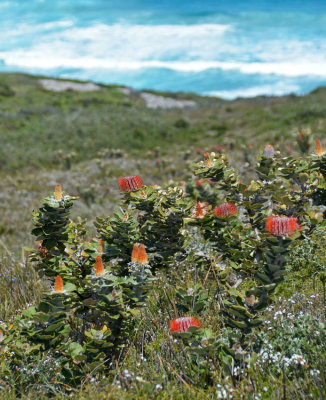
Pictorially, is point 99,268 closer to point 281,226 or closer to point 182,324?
point 182,324

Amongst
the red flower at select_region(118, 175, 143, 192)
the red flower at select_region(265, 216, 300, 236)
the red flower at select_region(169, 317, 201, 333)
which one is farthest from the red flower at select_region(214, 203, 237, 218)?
the red flower at select_region(169, 317, 201, 333)

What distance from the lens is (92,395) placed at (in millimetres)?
1879

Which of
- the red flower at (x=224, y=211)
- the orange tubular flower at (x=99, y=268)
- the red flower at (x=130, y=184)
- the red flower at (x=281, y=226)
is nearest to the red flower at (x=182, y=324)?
the orange tubular flower at (x=99, y=268)

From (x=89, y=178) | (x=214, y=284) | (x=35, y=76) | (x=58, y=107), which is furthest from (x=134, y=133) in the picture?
(x=35, y=76)

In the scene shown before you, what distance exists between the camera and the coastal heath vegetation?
198cm

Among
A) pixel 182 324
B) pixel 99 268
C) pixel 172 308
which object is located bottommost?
pixel 172 308

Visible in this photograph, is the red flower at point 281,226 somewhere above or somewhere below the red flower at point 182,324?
above

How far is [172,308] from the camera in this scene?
287cm

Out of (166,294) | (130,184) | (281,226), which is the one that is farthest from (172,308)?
(281,226)

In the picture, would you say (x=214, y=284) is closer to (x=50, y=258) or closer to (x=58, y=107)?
(x=50, y=258)

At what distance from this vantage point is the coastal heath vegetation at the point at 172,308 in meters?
1.98

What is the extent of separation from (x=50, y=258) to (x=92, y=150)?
16.6 meters

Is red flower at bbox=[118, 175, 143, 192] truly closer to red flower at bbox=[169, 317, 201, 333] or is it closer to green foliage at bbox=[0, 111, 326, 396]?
green foliage at bbox=[0, 111, 326, 396]

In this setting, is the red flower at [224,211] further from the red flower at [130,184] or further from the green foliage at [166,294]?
the red flower at [130,184]
